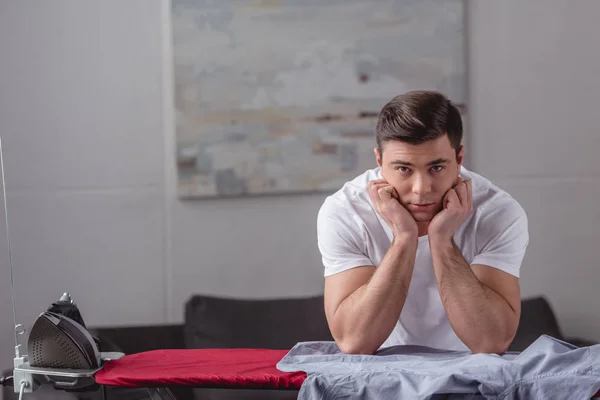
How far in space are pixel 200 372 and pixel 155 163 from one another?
1875 millimetres

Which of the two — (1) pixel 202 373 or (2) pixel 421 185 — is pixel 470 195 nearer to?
(2) pixel 421 185

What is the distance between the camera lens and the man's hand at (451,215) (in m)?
2.19

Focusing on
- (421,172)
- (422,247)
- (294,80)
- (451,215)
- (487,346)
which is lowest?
(487,346)

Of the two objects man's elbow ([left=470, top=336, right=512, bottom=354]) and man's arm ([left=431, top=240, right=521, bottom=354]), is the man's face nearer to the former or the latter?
man's arm ([left=431, top=240, right=521, bottom=354])

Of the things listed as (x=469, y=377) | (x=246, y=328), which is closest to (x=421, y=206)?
(x=469, y=377)

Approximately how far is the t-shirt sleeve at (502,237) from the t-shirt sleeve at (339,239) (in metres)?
0.33

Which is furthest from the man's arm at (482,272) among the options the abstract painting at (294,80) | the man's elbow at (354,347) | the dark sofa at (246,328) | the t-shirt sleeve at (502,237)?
the abstract painting at (294,80)

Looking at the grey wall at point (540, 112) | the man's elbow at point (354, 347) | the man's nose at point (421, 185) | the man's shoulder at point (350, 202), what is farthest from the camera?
the grey wall at point (540, 112)

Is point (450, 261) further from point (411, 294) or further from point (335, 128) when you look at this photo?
point (335, 128)

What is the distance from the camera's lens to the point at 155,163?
3.46 meters

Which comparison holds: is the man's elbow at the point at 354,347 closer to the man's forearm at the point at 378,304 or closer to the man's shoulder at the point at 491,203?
the man's forearm at the point at 378,304

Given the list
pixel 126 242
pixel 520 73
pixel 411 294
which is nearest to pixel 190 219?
pixel 126 242

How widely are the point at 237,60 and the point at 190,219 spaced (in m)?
0.73

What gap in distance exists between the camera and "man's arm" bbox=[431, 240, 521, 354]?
6.83ft
